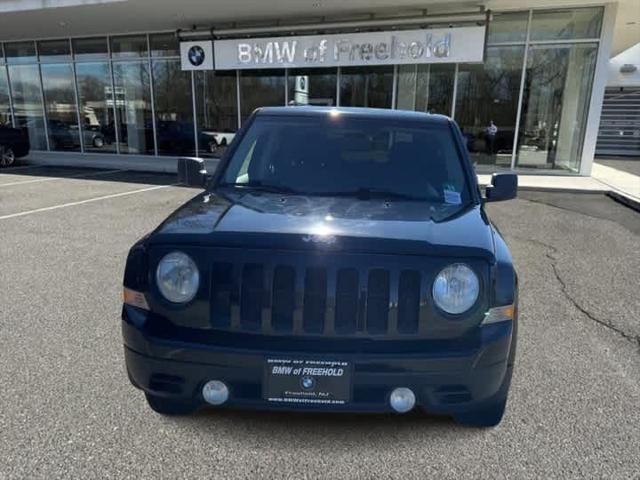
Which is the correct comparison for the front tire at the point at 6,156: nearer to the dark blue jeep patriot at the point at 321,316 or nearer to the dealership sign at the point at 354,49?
the dealership sign at the point at 354,49

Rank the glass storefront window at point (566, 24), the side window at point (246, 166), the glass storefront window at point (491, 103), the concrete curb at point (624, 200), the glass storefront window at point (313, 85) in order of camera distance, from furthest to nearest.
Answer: the glass storefront window at point (313, 85), the glass storefront window at point (491, 103), the glass storefront window at point (566, 24), the concrete curb at point (624, 200), the side window at point (246, 166)

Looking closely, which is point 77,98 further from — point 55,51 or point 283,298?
point 283,298

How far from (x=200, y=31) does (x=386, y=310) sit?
48.1 feet

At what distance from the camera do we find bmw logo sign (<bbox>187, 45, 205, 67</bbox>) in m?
14.6

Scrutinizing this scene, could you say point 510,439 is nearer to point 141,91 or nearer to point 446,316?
point 446,316

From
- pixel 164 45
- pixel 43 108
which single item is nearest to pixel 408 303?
pixel 164 45

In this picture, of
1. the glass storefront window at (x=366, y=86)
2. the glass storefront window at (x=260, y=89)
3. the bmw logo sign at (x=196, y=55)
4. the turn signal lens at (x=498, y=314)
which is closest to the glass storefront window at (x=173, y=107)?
the bmw logo sign at (x=196, y=55)

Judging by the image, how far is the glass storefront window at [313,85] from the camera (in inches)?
555

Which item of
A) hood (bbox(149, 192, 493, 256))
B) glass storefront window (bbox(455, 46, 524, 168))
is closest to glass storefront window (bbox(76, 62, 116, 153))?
glass storefront window (bbox(455, 46, 524, 168))

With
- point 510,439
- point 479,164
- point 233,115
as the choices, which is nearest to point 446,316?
point 510,439

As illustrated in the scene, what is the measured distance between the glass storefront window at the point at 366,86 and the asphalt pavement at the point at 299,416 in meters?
9.89

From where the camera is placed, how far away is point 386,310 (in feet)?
6.63

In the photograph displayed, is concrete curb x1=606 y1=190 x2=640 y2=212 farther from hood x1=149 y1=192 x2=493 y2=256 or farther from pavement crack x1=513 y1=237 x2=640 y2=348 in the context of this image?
hood x1=149 y1=192 x2=493 y2=256

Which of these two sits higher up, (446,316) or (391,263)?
(391,263)
